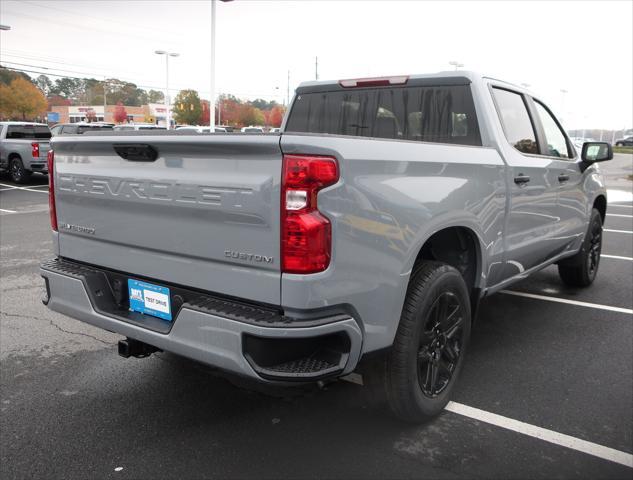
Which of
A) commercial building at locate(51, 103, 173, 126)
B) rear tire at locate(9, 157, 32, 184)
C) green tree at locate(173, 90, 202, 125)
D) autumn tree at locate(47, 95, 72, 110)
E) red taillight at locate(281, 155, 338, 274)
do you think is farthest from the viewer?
autumn tree at locate(47, 95, 72, 110)

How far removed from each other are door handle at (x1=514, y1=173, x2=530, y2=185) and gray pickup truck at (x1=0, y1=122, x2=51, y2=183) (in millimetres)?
15824

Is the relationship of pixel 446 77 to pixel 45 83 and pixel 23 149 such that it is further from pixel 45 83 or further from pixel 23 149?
pixel 45 83

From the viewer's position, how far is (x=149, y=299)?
2832mm

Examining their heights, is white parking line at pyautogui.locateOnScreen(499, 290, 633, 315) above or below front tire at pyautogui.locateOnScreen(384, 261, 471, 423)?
below

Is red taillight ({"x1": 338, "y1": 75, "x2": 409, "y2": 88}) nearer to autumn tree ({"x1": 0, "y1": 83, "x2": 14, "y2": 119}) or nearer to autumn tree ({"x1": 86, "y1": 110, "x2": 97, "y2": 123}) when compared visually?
autumn tree ({"x1": 0, "y1": 83, "x2": 14, "y2": 119})

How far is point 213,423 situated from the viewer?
3.11 m

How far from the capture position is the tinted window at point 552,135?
4.65 m

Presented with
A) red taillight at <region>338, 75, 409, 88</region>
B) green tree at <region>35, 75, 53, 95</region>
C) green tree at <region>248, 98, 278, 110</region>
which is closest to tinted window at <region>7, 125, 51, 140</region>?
red taillight at <region>338, 75, 409, 88</region>

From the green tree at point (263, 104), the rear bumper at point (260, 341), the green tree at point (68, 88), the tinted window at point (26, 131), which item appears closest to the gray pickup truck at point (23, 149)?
the tinted window at point (26, 131)

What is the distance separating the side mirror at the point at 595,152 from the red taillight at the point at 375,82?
76.9 inches

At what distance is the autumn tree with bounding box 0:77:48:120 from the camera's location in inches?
2697

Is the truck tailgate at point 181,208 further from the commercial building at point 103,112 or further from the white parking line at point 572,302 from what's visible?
the commercial building at point 103,112

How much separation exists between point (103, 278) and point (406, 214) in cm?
165

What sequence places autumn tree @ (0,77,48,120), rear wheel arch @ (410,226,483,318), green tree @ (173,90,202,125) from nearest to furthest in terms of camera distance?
rear wheel arch @ (410,226,483,318)
autumn tree @ (0,77,48,120)
green tree @ (173,90,202,125)
